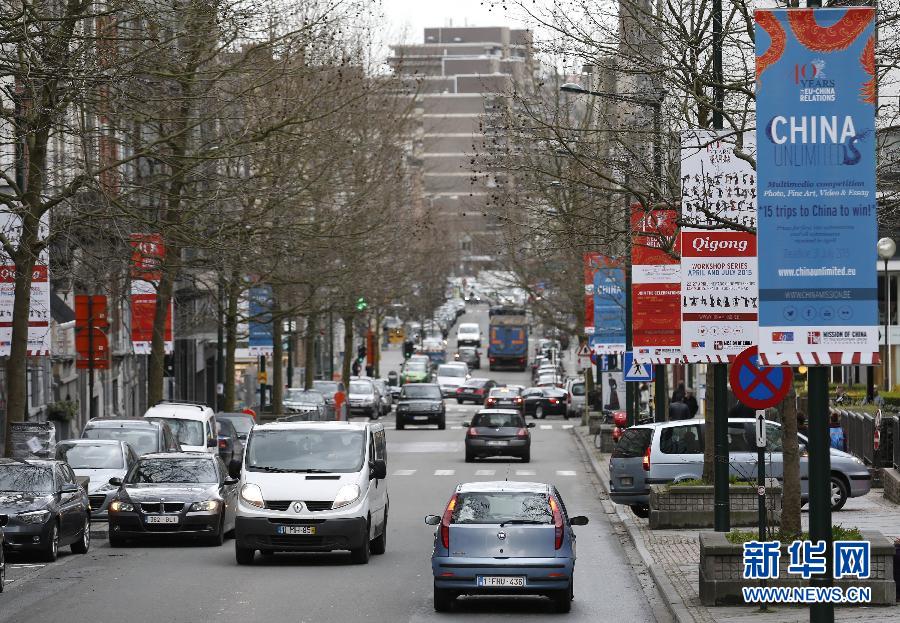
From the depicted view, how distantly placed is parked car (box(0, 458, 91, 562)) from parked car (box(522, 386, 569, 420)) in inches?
2085

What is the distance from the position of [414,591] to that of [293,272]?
105 ft

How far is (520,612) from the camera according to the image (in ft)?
58.3

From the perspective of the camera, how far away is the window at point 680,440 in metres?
27.9

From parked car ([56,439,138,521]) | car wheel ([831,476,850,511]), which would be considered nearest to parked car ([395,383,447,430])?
parked car ([56,439,138,521])

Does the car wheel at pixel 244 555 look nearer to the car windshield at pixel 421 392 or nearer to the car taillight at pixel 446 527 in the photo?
the car taillight at pixel 446 527

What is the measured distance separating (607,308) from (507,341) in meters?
80.2

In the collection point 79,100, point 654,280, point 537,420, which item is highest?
point 79,100

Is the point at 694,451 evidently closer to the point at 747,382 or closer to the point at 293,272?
the point at 747,382

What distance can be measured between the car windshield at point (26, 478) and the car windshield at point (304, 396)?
3722 cm

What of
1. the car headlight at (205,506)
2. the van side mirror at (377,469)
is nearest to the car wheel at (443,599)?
the van side mirror at (377,469)

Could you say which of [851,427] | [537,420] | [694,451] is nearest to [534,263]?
[537,420]

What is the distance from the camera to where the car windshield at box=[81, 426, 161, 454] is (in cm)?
3269

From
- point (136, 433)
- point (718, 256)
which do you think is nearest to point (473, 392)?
point (136, 433)

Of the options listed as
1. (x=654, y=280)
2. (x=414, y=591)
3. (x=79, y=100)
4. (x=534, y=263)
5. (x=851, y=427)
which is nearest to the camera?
(x=414, y=591)
